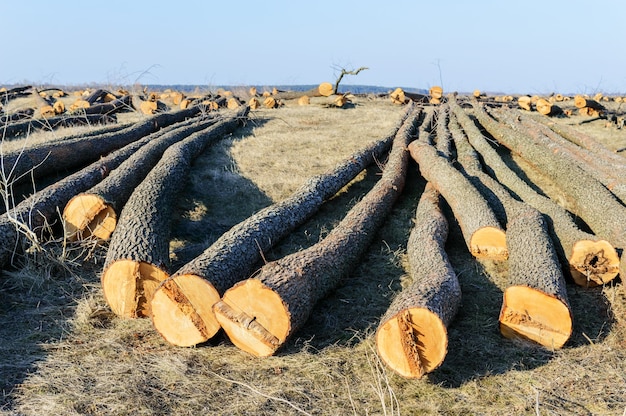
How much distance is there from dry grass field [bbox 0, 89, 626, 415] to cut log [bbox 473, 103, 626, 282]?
574mm

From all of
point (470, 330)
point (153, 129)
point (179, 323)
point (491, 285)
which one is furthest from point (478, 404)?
point (153, 129)

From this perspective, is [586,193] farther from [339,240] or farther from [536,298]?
[339,240]

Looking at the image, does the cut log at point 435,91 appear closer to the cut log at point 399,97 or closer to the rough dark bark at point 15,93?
the cut log at point 399,97

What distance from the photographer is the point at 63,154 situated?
7234 millimetres

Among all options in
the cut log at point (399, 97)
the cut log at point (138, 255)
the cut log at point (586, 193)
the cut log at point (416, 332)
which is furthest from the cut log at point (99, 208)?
the cut log at point (399, 97)

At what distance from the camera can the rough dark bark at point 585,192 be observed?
15.6 ft

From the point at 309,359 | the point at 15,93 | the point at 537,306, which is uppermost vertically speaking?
the point at 15,93

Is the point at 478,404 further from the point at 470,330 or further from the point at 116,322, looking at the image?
the point at 116,322

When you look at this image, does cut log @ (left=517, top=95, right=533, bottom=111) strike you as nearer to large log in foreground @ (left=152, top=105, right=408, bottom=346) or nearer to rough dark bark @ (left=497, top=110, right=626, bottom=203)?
rough dark bark @ (left=497, top=110, right=626, bottom=203)

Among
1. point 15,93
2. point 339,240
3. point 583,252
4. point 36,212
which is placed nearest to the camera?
point 583,252

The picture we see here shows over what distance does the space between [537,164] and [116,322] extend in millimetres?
6397

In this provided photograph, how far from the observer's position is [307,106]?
16062 millimetres

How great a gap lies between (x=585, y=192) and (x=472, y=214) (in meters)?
1.58

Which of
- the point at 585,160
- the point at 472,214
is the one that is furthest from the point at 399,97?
the point at 472,214
